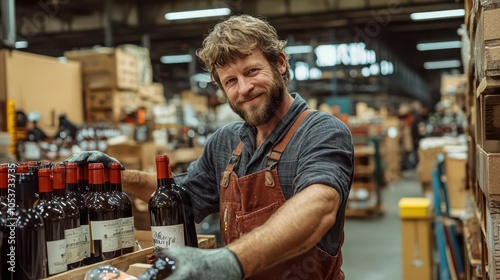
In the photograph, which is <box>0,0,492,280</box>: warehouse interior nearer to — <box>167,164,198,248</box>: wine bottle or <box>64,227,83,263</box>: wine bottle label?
<box>167,164,198,248</box>: wine bottle

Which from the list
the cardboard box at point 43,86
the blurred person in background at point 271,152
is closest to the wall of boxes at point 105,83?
the cardboard box at point 43,86

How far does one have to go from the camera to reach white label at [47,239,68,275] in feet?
5.45

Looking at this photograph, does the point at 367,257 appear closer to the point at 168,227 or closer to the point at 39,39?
the point at 168,227

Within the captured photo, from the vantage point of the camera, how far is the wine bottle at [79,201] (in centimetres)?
184

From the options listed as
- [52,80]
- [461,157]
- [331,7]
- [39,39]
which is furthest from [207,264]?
[39,39]

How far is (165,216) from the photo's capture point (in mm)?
1913

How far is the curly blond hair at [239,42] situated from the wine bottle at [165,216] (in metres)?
0.46

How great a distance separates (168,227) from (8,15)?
241 inches

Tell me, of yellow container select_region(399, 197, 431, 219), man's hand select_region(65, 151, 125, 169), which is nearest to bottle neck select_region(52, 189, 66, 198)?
man's hand select_region(65, 151, 125, 169)

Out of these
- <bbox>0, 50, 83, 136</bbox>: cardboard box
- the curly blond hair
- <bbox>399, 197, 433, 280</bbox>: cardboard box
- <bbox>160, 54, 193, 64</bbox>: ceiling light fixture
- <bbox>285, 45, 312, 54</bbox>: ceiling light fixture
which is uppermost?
<bbox>160, 54, 193, 64</bbox>: ceiling light fixture

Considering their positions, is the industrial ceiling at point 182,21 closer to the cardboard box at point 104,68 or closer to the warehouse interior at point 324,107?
the warehouse interior at point 324,107

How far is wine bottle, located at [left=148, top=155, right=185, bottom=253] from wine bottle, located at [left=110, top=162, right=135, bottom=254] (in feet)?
0.31

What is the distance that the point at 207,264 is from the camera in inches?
52.7

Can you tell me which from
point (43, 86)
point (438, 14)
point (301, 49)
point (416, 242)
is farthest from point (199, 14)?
point (416, 242)
